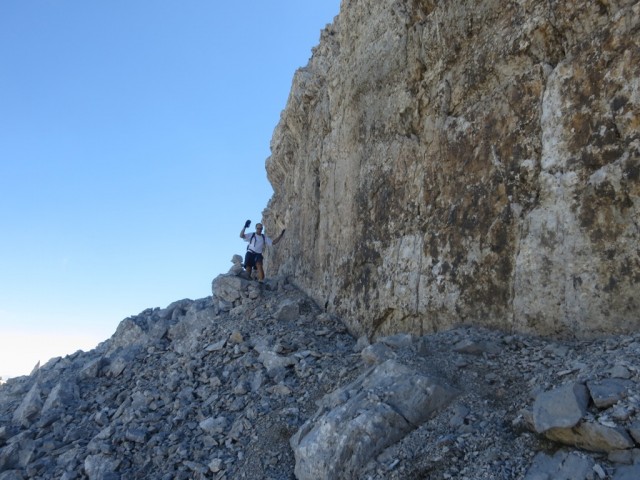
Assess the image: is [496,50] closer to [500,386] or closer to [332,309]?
[500,386]

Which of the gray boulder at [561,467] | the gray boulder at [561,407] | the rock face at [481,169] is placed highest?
the rock face at [481,169]

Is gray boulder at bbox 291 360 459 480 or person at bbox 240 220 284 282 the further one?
person at bbox 240 220 284 282

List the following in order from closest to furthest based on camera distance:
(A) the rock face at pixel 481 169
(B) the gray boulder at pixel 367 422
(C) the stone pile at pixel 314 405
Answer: (C) the stone pile at pixel 314 405, (B) the gray boulder at pixel 367 422, (A) the rock face at pixel 481 169

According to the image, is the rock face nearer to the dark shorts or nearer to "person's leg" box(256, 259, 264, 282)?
"person's leg" box(256, 259, 264, 282)

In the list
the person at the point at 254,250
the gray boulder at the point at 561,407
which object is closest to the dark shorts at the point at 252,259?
the person at the point at 254,250

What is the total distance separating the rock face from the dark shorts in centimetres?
173

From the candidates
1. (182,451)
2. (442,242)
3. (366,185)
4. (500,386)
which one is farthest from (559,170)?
(182,451)

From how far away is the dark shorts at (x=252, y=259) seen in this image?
580 inches

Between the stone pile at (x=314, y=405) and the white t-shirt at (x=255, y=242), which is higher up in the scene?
the white t-shirt at (x=255, y=242)

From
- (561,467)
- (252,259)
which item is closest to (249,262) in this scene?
(252,259)

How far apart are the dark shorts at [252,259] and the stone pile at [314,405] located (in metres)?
0.89

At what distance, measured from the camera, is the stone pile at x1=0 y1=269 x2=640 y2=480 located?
196 inches

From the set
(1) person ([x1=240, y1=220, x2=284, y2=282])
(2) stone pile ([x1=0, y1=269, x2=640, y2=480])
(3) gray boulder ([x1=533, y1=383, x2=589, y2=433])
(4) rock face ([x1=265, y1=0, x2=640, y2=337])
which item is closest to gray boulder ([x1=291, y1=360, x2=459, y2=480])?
(2) stone pile ([x1=0, y1=269, x2=640, y2=480])

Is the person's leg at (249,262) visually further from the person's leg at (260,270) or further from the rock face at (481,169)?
the rock face at (481,169)
